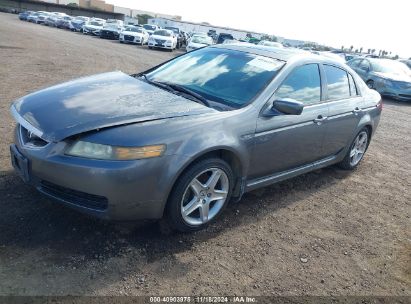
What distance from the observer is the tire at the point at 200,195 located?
3.17 metres

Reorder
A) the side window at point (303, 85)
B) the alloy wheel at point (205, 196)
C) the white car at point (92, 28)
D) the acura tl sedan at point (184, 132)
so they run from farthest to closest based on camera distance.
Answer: the white car at point (92, 28) → the side window at point (303, 85) → the alloy wheel at point (205, 196) → the acura tl sedan at point (184, 132)

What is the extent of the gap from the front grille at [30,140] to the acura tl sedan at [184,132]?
1cm

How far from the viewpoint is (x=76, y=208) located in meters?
2.94

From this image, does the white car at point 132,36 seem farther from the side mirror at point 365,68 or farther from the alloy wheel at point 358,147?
the alloy wheel at point 358,147

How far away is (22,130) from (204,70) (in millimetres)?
1987

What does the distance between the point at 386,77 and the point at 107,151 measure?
1449cm

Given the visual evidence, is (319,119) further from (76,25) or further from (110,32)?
(76,25)

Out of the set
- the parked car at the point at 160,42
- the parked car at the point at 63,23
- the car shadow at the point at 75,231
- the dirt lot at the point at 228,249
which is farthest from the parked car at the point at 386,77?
the parked car at the point at 63,23

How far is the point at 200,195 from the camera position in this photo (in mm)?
3414

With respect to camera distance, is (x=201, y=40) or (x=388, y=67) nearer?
(x=388, y=67)

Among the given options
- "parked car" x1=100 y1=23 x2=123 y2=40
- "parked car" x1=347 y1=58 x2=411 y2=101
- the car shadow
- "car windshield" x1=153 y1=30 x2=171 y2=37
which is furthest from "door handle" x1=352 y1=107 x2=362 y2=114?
"parked car" x1=100 y1=23 x2=123 y2=40

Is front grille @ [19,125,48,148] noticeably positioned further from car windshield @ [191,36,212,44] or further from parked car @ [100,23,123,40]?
parked car @ [100,23,123,40]

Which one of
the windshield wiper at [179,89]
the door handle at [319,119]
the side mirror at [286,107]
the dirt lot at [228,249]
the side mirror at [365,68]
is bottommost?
the dirt lot at [228,249]

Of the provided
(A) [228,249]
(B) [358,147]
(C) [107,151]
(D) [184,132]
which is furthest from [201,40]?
(C) [107,151]
